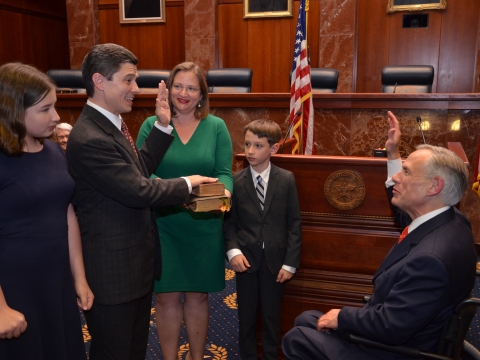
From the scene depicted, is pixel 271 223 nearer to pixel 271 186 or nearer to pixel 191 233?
pixel 271 186

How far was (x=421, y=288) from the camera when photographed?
1.54 m

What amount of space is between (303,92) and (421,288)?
2571 millimetres

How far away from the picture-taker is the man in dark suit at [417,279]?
155cm

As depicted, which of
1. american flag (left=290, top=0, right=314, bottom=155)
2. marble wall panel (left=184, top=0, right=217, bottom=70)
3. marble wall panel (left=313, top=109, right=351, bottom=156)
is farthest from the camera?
marble wall panel (left=184, top=0, right=217, bottom=70)

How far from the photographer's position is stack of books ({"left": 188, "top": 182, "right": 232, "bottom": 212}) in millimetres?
1935

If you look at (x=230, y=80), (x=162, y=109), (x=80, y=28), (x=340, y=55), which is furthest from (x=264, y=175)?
(x=80, y=28)

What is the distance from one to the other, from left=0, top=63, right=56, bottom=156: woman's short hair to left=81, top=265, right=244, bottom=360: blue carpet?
1704 mm

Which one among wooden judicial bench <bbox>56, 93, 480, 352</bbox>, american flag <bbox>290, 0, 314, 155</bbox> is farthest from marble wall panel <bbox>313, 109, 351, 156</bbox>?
wooden judicial bench <bbox>56, 93, 480, 352</bbox>

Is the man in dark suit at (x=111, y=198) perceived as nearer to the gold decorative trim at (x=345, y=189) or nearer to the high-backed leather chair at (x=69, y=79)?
the gold decorative trim at (x=345, y=189)

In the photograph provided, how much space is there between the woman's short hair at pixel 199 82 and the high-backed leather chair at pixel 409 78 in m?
3.48

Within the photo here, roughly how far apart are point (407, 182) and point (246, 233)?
907 mm

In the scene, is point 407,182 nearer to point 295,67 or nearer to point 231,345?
point 231,345

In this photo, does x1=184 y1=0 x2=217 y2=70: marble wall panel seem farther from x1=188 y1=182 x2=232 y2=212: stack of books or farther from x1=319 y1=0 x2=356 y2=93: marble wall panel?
x1=188 y1=182 x2=232 y2=212: stack of books

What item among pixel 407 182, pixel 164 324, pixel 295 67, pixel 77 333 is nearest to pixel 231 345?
pixel 164 324
